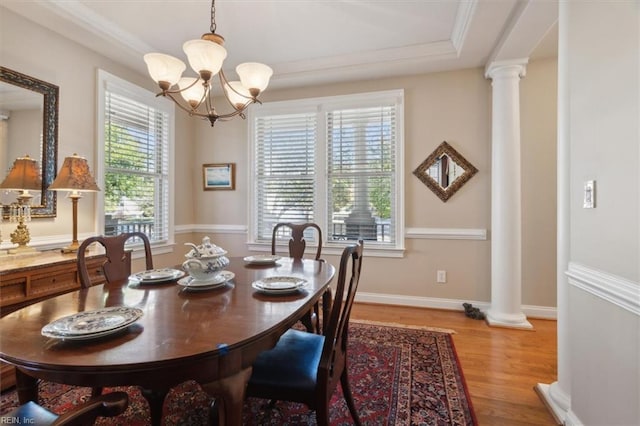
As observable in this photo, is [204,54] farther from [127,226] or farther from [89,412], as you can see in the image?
[127,226]

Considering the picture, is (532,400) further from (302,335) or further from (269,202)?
(269,202)

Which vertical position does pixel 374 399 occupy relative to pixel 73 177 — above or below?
below

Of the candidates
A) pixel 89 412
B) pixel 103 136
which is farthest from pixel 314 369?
pixel 103 136

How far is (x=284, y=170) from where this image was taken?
3859mm

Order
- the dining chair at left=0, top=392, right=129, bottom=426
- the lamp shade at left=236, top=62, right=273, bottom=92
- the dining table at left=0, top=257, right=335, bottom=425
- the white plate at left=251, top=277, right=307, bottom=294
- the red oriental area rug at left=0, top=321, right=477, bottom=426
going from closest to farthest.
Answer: the dining chair at left=0, top=392, right=129, bottom=426 → the dining table at left=0, top=257, right=335, bottom=425 → the white plate at left=251, top=277, right=307, bottom=294 → the red oriental area rug at left=0, top=321, right=477, bottom=426 → the lamp shade at left=236, top=62, right=273, bottom=92

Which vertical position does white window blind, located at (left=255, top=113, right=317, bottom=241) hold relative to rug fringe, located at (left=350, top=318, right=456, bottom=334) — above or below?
above

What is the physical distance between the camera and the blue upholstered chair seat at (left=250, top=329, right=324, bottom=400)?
123 cm

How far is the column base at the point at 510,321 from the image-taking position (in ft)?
9.37

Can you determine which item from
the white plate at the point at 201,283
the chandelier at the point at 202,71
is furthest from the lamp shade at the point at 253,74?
the white plate at the point at 201,283

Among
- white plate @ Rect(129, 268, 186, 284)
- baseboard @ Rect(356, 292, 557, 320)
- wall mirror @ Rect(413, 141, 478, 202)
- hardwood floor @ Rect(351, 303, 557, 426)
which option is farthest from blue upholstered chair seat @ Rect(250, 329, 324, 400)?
wall mirror @ Rect(413, 141, 478, 202)

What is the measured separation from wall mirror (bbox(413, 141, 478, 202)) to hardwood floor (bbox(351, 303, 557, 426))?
4.27 feet

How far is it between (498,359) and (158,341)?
93.2 inches

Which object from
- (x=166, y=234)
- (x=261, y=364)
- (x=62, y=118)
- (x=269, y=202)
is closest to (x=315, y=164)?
(x=269, y=202)

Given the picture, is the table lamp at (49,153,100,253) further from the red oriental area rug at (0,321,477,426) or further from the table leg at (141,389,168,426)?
the table leg at (141,389,168,426)
